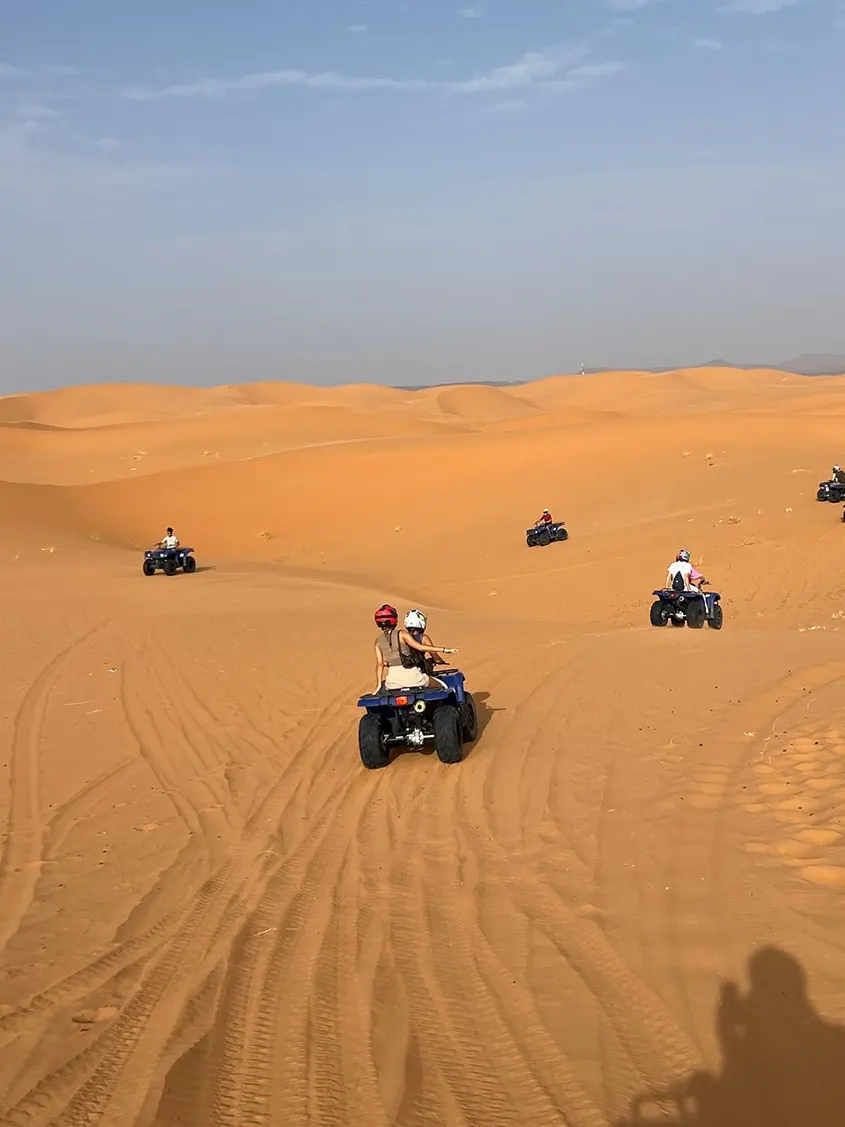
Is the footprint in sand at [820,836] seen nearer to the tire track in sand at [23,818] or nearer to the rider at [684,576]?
the tire track in sand at [23,818]

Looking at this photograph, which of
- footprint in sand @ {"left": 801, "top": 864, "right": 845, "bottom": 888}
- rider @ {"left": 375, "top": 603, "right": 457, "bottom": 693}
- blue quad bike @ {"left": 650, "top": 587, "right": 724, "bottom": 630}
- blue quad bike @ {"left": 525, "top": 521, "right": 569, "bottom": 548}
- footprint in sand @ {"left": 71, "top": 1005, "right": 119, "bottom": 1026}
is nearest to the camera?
footprint in sand @ {"left": 71, "top": 1005, "right": 119, "bottom": 1026}

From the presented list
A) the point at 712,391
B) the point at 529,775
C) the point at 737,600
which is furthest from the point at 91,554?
the point at 712,391

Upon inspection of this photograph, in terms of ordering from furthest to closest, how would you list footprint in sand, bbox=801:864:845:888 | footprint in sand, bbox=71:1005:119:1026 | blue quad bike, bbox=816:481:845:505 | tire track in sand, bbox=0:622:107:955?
blue quad bike, bbox=816:481:845:505, tire track in sand, bbox=0:622:107:955, footprint in sand, bbox=801:864:845:888, footprint in sand, bbox=71:1005:119:1026

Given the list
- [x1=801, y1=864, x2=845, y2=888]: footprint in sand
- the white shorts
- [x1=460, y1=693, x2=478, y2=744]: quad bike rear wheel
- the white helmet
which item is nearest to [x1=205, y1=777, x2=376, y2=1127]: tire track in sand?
the white shorts

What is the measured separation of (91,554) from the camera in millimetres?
26125

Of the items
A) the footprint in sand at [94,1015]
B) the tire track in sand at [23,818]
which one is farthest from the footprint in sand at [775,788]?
the tire track in sand at [23,818]

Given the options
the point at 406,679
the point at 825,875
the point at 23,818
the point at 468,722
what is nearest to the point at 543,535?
the point at 468,722

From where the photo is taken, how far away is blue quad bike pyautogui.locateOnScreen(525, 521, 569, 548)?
24.8 m

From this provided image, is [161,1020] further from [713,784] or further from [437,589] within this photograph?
[437,589]

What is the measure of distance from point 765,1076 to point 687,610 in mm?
11783

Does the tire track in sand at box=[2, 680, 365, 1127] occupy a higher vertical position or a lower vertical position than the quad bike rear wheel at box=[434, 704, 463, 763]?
lower

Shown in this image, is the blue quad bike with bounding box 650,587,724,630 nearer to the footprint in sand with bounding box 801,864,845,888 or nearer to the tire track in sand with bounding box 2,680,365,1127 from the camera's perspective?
the footprint in sand with bounding box 801,864,845,888

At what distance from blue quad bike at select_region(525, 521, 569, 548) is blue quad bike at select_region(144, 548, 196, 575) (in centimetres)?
835

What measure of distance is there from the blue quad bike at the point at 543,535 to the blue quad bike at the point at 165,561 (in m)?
8.35
